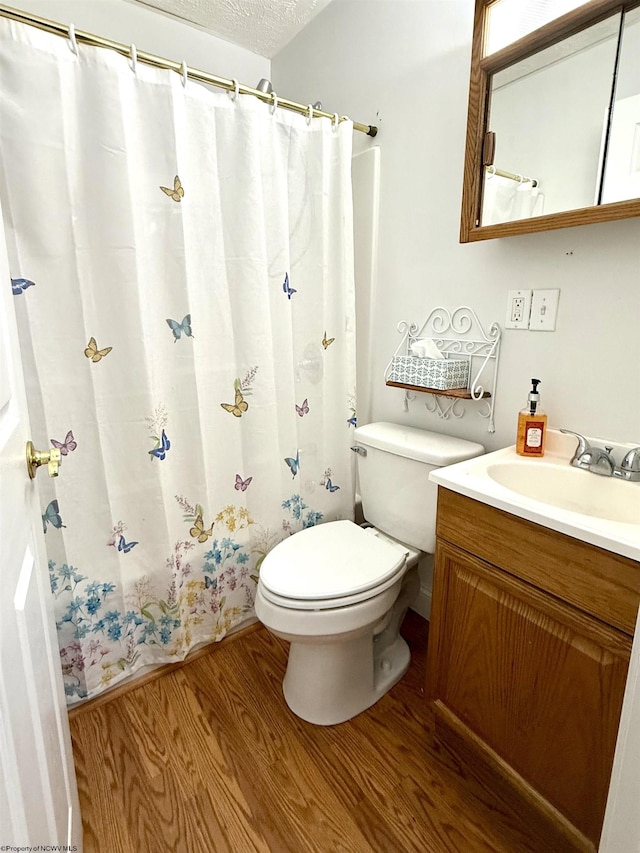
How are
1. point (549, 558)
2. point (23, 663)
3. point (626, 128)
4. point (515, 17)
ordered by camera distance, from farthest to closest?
point (515, 17) < point (626, 128) < point (549, 558) < point (23, 663)

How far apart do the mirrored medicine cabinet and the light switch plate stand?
7.0 inches

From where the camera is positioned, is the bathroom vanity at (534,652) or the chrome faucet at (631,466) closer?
the bathroom vanity at (534,652)

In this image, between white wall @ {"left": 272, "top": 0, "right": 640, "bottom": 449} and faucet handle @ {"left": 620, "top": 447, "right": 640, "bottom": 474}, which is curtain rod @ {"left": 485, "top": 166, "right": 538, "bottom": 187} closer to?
white wall @ {"left": 272, "top": 0, "right": 640, "bottom": 449}

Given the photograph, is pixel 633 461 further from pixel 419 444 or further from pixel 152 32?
pixel 152 32

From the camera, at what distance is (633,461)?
3.50 ft

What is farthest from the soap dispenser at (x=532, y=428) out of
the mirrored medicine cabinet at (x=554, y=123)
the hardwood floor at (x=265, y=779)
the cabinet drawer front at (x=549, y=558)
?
the hardwood floor at (x=265, y=779)

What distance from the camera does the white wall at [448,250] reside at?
1.13m

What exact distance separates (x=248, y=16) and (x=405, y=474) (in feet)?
6.01

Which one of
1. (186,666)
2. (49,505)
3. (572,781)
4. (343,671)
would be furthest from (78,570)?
(572,781)

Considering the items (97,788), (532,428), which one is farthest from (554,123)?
(97,788)

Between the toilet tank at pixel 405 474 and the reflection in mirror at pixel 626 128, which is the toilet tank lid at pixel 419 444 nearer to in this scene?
the toilet tank at pixel 405 474

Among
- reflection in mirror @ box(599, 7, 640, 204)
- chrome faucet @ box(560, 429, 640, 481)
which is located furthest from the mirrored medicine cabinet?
chrome faucet @ box(560, 429, 640, 481)

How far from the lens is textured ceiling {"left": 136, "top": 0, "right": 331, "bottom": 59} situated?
5.47 ft

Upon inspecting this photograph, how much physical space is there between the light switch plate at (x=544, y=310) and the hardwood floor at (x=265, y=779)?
3.91ft
